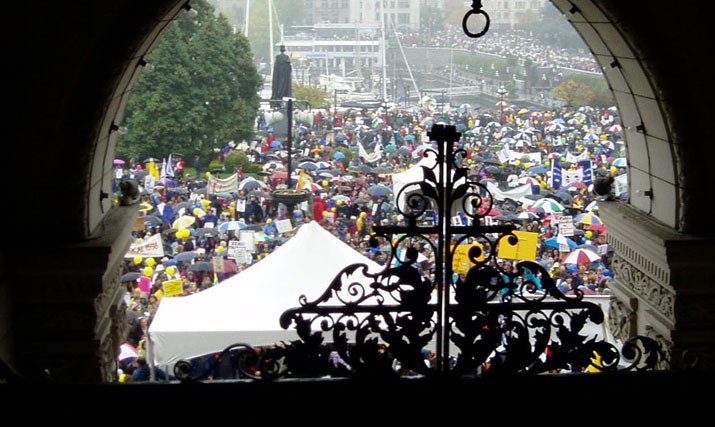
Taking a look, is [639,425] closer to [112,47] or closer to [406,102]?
[112,47]

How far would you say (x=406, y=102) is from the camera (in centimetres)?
7612

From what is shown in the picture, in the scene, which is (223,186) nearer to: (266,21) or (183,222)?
(183,222)

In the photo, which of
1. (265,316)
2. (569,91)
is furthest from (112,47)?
(569,91)

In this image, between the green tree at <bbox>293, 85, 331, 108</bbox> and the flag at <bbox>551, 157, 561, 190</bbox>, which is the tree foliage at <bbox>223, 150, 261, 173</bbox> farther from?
the green tree at <bbox>293, 85, 331, 108</bbox>

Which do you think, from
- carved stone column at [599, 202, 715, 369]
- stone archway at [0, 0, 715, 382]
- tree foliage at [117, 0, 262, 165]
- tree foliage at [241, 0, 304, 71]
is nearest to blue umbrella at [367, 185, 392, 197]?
tree foliage at [117, 0, 262, 165]

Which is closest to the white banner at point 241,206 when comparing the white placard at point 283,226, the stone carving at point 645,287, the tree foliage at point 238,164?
the white placard at point 283,226

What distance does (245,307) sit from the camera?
9398 millimetres

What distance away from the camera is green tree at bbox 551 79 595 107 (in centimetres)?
6525

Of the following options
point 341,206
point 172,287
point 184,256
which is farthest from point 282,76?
point 172,287

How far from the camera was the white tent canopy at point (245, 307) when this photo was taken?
9.23m

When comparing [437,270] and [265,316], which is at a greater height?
[437,270]

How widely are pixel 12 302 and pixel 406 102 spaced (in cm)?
7252

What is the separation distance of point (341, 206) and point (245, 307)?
39.3ft

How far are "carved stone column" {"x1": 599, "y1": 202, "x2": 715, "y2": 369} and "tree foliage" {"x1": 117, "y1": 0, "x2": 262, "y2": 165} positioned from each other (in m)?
29.8
